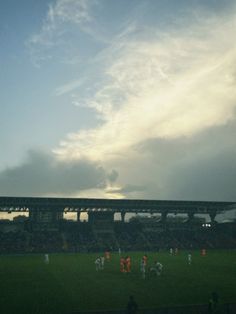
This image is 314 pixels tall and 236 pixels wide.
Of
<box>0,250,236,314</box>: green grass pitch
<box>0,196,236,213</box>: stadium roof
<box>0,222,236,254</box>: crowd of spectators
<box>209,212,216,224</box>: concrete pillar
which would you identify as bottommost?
<box>0,250,236,314</box>: green grass pitch

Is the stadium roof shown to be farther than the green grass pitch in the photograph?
Yes

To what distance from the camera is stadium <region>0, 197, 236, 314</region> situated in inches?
955

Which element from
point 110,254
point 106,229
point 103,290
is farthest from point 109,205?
point 103,290

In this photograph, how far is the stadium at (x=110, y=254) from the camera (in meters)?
24.2

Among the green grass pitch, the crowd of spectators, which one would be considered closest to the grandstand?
→ the crowd of spectators

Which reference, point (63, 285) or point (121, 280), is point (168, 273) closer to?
point (121, 280)

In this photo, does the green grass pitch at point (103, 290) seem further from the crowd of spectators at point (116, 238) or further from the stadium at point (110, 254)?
the crowd of spectators at point (116, 238)

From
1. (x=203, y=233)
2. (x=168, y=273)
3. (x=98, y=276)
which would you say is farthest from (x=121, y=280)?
(x=203, y=233)

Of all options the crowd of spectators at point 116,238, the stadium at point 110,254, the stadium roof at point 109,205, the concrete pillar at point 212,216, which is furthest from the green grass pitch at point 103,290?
the concrete pillar at point 212,216

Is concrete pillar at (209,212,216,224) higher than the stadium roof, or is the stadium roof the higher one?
the stadium roof

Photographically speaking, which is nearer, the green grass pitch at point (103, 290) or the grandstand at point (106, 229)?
the green grass pitch at point (103, 290)

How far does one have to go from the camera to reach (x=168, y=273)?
36.2m

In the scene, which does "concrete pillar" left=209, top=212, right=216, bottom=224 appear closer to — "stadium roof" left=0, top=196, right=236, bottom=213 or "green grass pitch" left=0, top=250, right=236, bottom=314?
"stadium roof" left=0, top=196, right=236, bottom=213

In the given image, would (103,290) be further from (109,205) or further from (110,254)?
(109,205)
